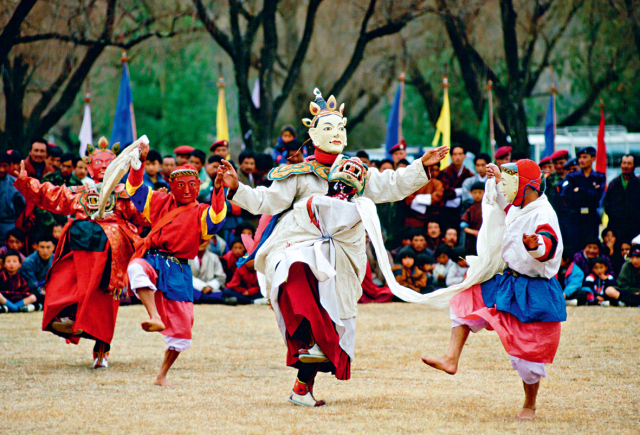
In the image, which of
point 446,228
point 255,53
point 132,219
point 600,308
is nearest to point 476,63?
point 255,53

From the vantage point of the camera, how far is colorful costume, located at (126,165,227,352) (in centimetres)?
621

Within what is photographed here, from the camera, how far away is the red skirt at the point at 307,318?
5.21 meters

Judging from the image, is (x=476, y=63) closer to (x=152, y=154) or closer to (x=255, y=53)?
(x=255, y=53)

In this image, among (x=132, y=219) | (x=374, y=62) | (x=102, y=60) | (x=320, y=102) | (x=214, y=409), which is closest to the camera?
(x=214, y=409)

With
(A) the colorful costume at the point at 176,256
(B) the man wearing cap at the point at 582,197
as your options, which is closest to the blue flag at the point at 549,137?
(B) the man wearing cap at the point at 582,197

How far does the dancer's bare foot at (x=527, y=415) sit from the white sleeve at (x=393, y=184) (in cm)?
162

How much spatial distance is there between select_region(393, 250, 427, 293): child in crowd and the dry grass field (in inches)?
53.7

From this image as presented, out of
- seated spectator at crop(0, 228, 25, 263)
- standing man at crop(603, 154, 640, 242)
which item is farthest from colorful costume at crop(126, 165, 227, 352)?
standing man at crop(603, 154, 640, 242)

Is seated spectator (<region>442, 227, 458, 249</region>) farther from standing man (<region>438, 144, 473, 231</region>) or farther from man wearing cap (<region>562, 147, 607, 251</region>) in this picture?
man wearing cap (<region>562, 147, 607, 251</region>)

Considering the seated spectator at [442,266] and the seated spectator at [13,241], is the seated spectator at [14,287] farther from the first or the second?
the seated spectator at [442,266]

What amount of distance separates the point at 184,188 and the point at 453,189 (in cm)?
568

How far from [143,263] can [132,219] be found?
3.18 ft

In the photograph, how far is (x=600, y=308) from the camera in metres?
9.87

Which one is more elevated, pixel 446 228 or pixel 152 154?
pixel 152 154
